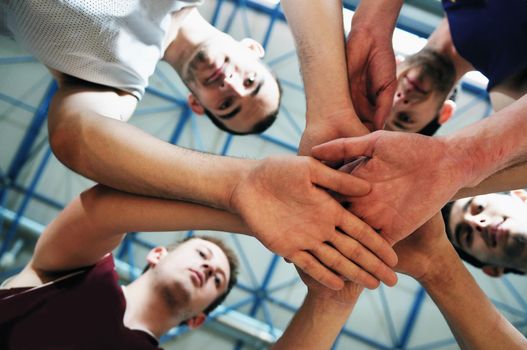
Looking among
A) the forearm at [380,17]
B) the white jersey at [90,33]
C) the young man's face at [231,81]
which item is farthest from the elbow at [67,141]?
the forearm at [380,17]

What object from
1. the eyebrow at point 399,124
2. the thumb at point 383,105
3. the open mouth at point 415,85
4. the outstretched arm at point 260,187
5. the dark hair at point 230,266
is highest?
the thumb at point 383,105

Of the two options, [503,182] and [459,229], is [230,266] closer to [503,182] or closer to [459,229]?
[459,229]

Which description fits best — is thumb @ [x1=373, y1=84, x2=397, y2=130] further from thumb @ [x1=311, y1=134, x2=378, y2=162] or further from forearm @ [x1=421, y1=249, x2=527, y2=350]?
forearm @ [x1=421, y1=249, x2=527, y2=350]

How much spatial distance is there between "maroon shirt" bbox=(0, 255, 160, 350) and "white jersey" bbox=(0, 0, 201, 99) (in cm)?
124

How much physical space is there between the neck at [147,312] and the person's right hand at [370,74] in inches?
84.8

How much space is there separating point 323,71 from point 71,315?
6.85ft

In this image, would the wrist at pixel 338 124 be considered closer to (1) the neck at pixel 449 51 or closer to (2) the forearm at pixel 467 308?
(2) the forearm at pixel 467 308

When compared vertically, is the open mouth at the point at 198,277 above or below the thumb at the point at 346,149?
below

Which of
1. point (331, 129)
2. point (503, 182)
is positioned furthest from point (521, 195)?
point (331, 129)

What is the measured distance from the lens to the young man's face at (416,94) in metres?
3.44

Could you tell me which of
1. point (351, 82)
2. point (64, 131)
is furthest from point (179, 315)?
point (351, 82)

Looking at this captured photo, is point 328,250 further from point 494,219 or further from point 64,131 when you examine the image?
point 494,219

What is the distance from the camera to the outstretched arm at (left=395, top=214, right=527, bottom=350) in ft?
7.30

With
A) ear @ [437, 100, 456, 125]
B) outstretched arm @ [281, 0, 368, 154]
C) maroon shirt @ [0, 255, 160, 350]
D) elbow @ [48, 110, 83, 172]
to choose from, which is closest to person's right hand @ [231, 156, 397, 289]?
outstretched arm @ [281, 0, 368, 154]
